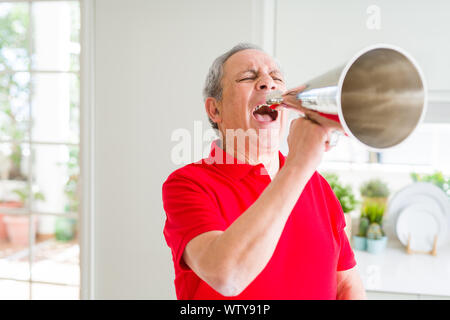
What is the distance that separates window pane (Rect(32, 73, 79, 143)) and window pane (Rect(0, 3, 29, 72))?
14cm

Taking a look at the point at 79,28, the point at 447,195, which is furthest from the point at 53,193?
the point at 447,195

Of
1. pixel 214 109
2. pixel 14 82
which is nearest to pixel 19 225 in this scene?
pixel 14 82

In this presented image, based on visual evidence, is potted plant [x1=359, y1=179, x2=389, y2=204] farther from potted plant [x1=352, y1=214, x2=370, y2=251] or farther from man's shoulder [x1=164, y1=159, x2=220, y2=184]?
man's shoulder [x1=164, y1=159, x2=220, y2=184]

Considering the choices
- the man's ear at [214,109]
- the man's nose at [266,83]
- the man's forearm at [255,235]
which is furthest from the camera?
the man's ear at [214,109]

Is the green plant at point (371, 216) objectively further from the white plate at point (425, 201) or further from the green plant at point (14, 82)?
the green plant at point (14, 82)

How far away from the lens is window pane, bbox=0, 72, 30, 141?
7.65 feet

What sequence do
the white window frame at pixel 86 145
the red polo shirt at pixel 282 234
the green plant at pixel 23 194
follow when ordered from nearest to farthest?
the red polo shirt at pixel 282 234
the white window frame at pixel 86 145
the green plant at pixel 23 194

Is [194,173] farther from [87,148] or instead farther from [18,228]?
[18,228]

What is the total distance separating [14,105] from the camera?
235cm

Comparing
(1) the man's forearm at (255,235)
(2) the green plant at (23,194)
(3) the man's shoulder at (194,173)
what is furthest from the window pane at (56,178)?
(1) the man's forearm at (255,235)

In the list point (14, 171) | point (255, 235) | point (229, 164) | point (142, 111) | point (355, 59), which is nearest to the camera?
point (355, 59)

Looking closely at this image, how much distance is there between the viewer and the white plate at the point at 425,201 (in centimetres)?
194

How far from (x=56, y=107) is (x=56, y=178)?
40 centimetres
